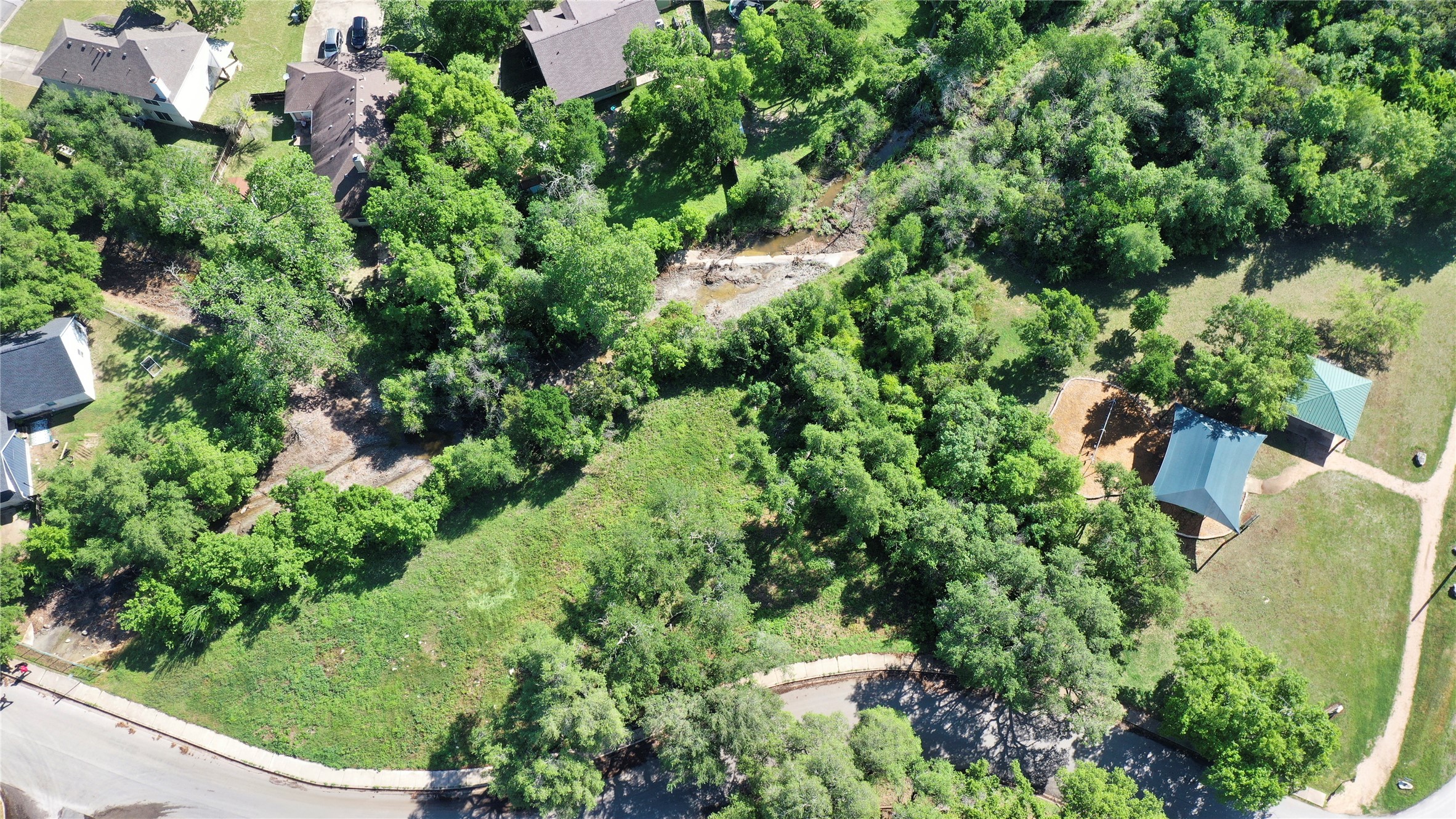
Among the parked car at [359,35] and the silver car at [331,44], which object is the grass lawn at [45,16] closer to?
the silver car at [331,44]

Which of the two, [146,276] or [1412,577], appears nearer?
[1412,577]

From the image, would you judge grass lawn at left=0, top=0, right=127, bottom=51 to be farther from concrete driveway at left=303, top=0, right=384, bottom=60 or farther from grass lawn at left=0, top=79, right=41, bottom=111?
concrete driveway at left=303, top=0, right=384, bottom=60

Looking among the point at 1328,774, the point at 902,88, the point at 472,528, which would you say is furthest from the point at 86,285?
the point at 1328,774

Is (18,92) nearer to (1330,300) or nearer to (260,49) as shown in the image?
(260,49)

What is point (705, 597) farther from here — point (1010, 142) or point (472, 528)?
point (1010, 142)

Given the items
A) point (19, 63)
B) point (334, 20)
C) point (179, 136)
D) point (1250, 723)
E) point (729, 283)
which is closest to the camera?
point (1250, 723)

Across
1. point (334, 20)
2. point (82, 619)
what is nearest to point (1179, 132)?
point (334, 20)
